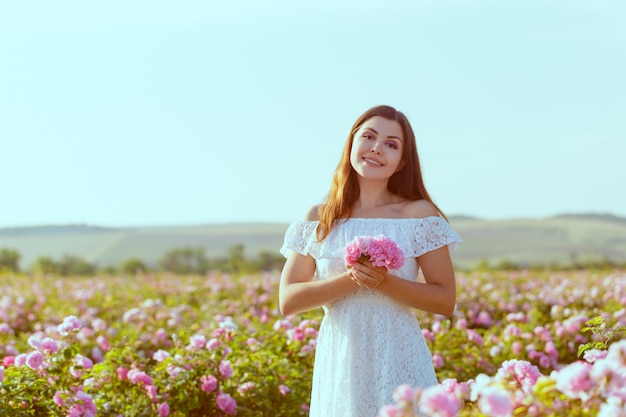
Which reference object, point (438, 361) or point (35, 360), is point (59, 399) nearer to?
point (35, 360)

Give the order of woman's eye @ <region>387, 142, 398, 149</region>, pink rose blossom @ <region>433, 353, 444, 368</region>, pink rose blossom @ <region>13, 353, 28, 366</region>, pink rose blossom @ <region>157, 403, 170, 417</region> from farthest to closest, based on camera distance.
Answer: pink rose blossom @ <region>433, 353, 444, 368</region>, pink rose blossom @ <region>157, 403, 170, 417</region>, pink rose blossom @ <region>13, 353, 28, 366</region>, woman's eye @ <region>387, 142, 398, 149</region>

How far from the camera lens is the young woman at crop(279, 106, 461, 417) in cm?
306

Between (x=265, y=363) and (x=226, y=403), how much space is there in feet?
1.79

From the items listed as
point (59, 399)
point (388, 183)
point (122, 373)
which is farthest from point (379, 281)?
point (122, 373)

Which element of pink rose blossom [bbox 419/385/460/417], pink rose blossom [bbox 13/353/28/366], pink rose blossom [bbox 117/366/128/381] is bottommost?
pink rose blossom [bbox 117/366/128/381]

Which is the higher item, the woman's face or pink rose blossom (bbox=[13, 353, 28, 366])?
the woman's face

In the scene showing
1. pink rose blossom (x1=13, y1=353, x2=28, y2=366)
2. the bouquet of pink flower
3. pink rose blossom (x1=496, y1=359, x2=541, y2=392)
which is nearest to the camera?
pink rose blossom (x1=496, y1=359, x2=541, y2=392)

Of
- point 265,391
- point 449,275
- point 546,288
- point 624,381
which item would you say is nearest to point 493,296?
point 546,288

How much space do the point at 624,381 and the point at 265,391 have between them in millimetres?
2968

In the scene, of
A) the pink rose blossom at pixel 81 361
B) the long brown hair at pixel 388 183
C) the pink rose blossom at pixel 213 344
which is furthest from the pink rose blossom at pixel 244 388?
the long brown hair at pixel 388 183

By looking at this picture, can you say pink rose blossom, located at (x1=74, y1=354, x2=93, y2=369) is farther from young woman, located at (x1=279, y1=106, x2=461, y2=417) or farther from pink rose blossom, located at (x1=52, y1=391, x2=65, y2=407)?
young woman, located at (x1=279, y1=106, x2=461, y2=417)

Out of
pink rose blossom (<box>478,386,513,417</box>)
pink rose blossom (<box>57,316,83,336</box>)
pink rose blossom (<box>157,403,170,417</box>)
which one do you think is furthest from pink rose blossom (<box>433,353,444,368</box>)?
pink rose blossom (<box>478,386,513,417</box>)

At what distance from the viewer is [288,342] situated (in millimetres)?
5199

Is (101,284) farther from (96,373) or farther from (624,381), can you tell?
(624,381)
